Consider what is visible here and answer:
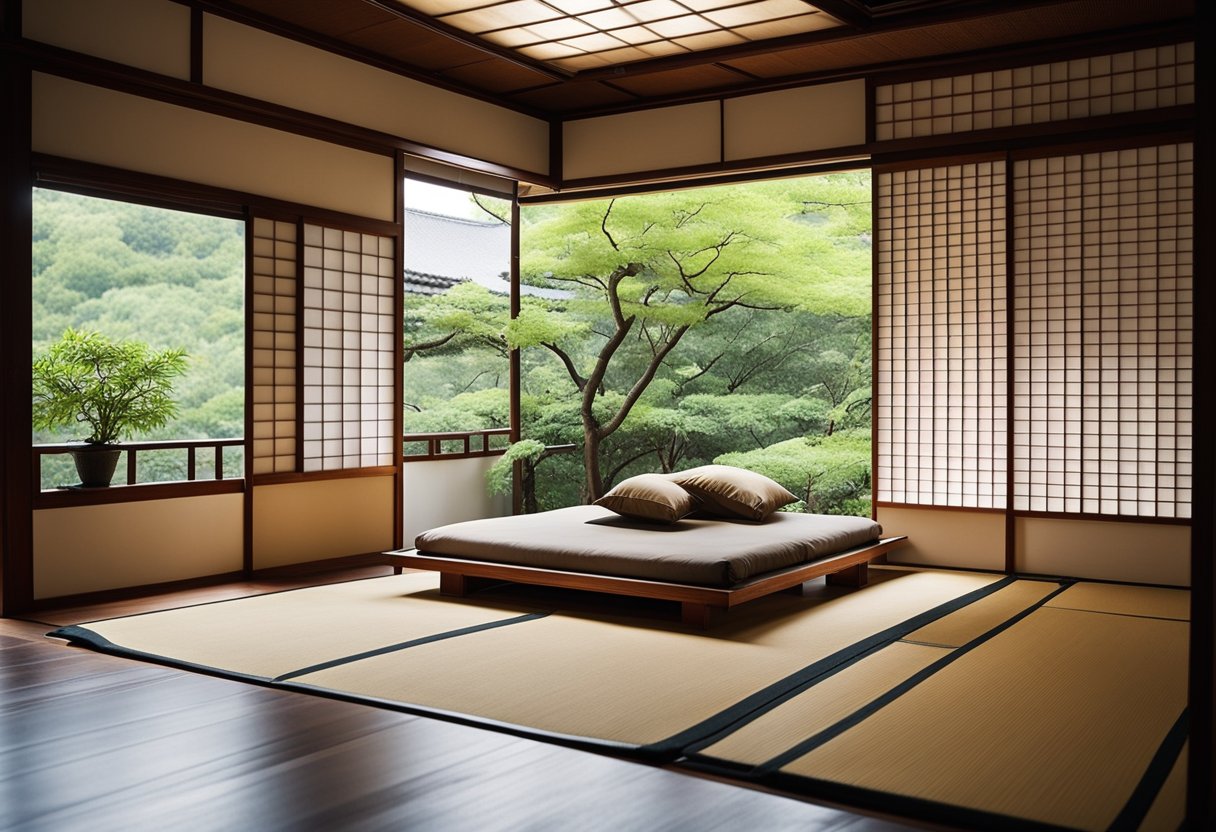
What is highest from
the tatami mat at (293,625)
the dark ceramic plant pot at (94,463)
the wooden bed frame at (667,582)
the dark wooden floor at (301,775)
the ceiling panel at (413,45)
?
the ceiling panel at (413,45)

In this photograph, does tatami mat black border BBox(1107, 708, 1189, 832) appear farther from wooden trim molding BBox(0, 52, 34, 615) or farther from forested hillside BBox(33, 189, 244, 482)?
forested hillside BBox(33, 189, 244, 482)

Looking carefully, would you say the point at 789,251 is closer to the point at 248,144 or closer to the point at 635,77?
the point at 635,77

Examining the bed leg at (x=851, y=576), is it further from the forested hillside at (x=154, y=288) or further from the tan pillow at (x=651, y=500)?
the forested hillside at (x=154, y=288)

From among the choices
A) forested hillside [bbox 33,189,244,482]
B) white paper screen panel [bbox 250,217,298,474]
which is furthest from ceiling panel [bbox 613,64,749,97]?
forested hillside [bbox 33,189,244,482]

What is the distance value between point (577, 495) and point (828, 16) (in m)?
6.90

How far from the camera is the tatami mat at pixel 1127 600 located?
478 centimetres

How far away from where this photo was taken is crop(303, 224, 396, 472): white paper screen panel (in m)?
6.07

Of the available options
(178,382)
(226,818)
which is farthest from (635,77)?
(178,382)

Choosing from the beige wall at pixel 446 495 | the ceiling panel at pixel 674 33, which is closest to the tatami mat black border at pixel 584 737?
the beige wall at pixel 446 495

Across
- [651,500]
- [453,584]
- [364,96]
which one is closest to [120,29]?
[364,96]

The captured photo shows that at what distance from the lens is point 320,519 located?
6.12 meters

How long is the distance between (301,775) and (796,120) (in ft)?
17.3

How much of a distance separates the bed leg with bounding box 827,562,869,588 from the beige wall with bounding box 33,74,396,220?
11.4 feet

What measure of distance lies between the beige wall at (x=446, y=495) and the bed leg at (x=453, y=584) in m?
1.76
